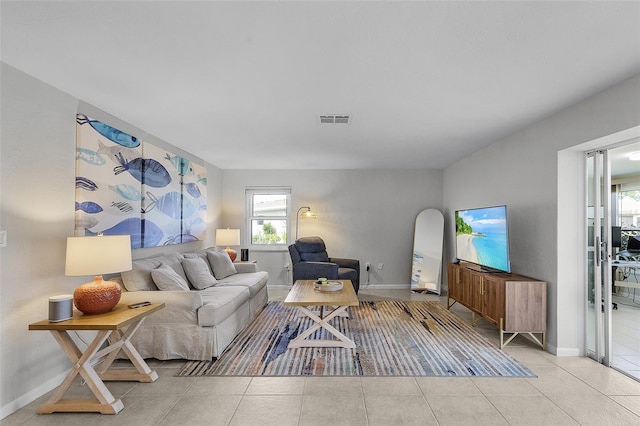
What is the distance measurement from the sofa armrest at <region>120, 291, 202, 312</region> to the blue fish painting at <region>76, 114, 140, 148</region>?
1534 millimetres

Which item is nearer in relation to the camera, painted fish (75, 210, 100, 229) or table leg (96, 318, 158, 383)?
table leg (96, 318, 158, 383)

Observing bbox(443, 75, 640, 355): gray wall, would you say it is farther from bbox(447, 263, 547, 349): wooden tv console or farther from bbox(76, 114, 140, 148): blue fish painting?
bbox(76, 114, 140, 148): blue fish painting

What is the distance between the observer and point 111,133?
328 cm

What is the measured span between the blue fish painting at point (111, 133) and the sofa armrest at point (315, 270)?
9.23ft

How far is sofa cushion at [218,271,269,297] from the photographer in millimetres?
4324

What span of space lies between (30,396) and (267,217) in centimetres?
451

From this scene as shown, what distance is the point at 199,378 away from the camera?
2.79m

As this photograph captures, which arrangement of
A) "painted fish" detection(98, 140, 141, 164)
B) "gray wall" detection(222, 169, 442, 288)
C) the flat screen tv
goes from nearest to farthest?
"painted fish" detection(98, 140, 141, 164) → the flat screen tv → "gray wall" detection(222, 169, 442, 288)

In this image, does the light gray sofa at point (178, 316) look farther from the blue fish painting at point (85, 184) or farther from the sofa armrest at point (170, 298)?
the blue fish painting at point (85, 184)

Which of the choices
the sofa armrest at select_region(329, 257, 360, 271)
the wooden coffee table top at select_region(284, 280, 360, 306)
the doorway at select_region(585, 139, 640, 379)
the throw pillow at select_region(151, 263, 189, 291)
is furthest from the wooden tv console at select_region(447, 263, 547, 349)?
the throw pillow at select_region(151, 263, 189, 291)

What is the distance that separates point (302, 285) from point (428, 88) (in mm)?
2750

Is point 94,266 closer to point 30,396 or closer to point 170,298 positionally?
point 170,298

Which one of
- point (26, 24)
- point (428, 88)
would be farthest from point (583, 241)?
point (26, 24)

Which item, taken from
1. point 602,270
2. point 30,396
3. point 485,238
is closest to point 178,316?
point 30,396
